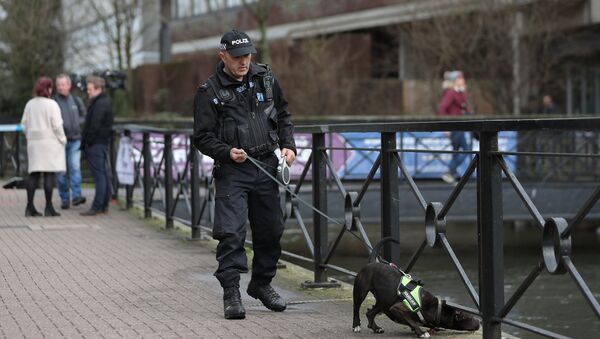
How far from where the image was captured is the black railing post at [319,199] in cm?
889

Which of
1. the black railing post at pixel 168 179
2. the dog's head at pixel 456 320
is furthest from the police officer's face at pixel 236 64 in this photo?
the black railing post at pixel 168 179

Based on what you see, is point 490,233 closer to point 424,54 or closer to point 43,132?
point 43,132

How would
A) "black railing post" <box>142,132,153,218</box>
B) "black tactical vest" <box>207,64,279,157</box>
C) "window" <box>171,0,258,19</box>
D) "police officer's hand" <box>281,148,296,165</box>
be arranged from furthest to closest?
"window" <box>171,0,258,19</box> < "black railing post" <box>142,132,153,218</box> < "police officer's hand" <box>281,148,296,165</box> < "black tactical vest" <box>207,64,279,157</box>

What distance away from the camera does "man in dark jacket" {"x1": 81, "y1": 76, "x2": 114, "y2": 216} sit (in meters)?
14.7

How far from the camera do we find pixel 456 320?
22.0ft

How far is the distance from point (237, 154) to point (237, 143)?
6.0 inches

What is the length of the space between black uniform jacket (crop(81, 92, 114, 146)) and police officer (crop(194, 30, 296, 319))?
7453 millimetres

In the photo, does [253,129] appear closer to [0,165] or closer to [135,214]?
[135,214]

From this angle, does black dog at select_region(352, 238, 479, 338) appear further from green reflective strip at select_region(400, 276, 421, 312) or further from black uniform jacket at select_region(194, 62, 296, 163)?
black uniform jacket at select_region(194, 62, 296, 163)

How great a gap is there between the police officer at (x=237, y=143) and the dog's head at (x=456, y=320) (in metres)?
1.41

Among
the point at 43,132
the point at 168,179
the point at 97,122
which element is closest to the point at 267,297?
the point at 168,179

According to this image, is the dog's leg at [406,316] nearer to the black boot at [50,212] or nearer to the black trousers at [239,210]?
the black trousers at [239,210]

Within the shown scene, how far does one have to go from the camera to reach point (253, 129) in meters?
7.44

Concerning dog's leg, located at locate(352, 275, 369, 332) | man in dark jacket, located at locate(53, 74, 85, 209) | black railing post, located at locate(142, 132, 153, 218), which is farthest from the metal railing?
man in dark jacket, located at locate(53, 74, 85, 209)
